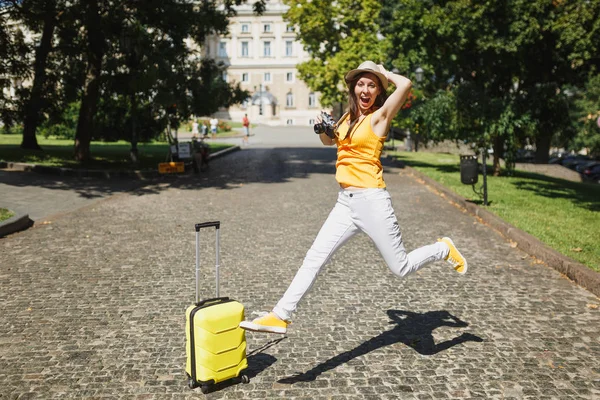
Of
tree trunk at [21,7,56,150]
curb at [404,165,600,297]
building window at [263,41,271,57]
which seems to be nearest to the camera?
curb at [404,165,600,297]

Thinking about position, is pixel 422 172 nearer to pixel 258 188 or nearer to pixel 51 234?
pixel 258 188

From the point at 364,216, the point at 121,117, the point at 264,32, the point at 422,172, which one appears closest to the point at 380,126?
the point at 364,216

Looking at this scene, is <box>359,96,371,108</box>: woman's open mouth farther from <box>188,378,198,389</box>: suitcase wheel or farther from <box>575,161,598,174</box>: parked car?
<box>575,161,598,174</box>: parked car

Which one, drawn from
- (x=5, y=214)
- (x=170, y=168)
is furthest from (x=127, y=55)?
(x=5, y=214)

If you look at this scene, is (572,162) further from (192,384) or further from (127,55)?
(192,384)

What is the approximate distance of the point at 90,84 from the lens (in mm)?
19250

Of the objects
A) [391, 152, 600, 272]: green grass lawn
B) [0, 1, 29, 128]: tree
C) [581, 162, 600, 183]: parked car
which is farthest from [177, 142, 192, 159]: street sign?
[581, 162, 600, 183]: parked car

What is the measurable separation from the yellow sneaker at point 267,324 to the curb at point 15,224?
6374mm

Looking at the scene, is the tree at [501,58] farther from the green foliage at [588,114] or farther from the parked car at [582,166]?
the green foliage at [588,114]

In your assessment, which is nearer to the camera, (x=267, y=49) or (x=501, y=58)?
(x=501, y=58)

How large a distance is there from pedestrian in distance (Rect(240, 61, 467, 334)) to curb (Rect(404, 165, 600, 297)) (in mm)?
3093

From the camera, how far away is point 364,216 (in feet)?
12.6

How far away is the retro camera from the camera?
3.91 metres

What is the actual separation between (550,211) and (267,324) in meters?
8.89
